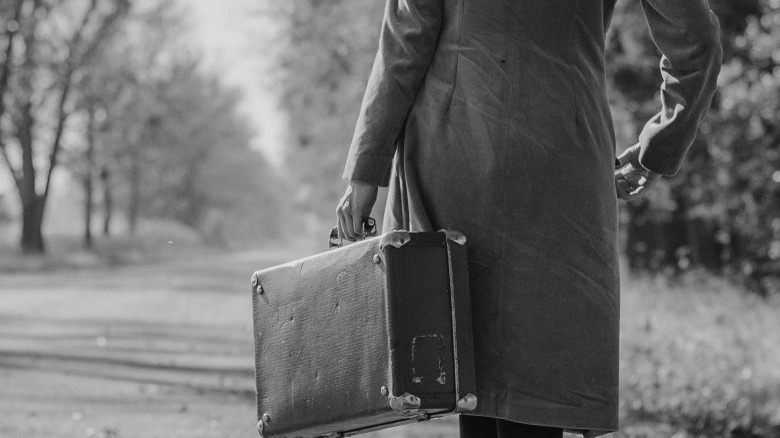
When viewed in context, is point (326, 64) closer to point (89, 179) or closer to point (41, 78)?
point (41, 78)

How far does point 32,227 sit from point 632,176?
30.8 meters

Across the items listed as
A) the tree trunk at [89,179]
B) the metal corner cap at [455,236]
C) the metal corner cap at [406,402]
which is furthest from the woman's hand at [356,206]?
the tree trunk at [89,179]

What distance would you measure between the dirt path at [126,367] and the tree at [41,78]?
14.3m

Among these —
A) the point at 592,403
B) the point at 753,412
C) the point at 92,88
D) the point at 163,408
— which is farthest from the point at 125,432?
the point at 92,88

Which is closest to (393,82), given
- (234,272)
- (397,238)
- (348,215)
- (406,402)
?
(348,215)

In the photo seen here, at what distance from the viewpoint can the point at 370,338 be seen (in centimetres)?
268

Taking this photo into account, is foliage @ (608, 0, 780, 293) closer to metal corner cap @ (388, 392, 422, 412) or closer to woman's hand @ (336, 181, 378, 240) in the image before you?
woman's hand @ (336, 181, 378, 240)

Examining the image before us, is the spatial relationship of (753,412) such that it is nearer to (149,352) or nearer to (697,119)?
(697,119)

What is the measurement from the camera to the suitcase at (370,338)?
2.57 meters

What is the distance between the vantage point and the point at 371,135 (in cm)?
286

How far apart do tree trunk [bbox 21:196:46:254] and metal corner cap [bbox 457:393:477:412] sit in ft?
101

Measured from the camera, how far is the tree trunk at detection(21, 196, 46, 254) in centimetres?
3206

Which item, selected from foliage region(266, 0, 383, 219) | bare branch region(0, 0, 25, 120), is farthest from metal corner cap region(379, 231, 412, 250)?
bare branch region(0, 0, 25, 120)

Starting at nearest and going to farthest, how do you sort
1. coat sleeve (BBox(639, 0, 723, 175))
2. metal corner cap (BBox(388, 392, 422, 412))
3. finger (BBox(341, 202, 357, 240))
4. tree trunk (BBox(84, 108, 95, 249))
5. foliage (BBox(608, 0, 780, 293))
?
metal corner cap (BBox(388, 392, 422, 412)) < coat sleeve (BBox(639, 0, 723, 175)) < finger (BBox(341, 202, 357, 240)) < foliage (BBox(608, 0, 780, 293)) < tree trunk (BBox(84, 108, 95, 249))
